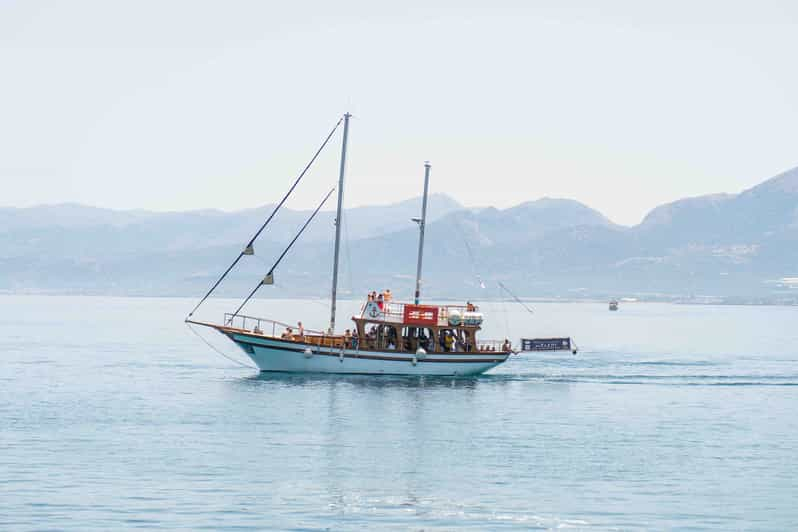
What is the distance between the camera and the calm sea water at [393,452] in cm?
4678

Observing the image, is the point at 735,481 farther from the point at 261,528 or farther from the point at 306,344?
the point at 306,344

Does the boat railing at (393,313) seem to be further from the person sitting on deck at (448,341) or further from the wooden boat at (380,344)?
the person sitting on deck at (448,341)

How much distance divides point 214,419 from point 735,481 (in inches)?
1268

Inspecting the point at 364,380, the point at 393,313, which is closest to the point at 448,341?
the point at 393,313

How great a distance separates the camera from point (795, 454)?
6394 cm

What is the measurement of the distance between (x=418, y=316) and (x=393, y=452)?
3082 centimetres

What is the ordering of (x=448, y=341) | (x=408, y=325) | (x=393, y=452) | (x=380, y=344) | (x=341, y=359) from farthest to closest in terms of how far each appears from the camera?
1. (x=448, y=341)
2. (x=380, y=344)
3. (x=341, y=359)
4. (x=408, y=325)
5. (x=393, y=452)

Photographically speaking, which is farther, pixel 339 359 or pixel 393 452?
pixel 339 359

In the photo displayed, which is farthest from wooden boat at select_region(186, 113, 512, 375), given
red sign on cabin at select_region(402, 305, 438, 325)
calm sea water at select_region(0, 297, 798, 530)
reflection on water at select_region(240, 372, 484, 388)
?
calm sea water at select_region(0, 297, 798, 530)

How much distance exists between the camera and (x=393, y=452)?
200ft

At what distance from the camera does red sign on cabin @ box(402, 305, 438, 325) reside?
90875 millimetres

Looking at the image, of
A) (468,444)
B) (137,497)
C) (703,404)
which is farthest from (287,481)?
(703,404)

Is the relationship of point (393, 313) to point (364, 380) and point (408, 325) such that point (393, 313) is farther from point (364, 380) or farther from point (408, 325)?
point (364, 380)

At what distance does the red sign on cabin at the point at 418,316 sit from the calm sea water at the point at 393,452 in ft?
15.8
